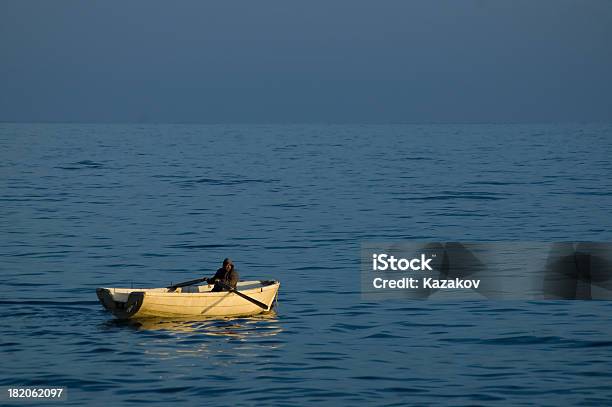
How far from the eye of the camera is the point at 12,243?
5522 cm

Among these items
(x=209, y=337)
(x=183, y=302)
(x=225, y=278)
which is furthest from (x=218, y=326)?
(x=225, y=278)

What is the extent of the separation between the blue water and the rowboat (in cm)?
53

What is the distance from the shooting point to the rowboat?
33906 mm

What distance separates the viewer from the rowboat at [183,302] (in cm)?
3391

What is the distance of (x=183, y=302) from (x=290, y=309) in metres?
4.81

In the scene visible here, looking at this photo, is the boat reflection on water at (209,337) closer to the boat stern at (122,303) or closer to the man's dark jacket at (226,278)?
the boat stern at (122,303)

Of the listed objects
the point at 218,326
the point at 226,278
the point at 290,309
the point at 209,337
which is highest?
the point at 226,278

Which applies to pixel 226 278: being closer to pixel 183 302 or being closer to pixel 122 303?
pixel 183 302

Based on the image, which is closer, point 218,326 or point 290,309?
point 218,326

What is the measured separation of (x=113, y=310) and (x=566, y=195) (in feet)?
199

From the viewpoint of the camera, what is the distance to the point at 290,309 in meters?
37.5

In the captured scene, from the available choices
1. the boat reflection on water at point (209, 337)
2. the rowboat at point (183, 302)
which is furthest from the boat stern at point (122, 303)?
the boat reflection on water at point (209, 337)

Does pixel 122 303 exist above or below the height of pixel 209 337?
above

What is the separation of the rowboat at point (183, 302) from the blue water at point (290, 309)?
53 centimetres
